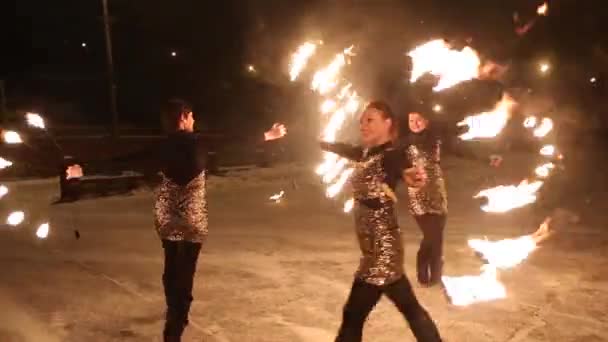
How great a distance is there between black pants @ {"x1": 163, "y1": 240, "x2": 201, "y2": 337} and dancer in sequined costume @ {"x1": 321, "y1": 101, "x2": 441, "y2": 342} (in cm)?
123

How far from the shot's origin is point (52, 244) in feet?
31.0

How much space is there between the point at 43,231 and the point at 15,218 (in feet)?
4.68

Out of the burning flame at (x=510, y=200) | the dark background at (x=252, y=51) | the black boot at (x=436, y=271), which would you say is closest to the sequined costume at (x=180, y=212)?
the black boot at (x=436, y=271)

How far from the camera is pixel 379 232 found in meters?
4.36

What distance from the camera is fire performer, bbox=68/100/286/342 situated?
489cm

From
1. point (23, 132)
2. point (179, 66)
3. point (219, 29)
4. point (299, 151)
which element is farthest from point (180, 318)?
point (179, 66)

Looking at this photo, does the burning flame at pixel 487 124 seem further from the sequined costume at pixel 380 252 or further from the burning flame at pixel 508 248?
the sequined costume at pixel 380 252

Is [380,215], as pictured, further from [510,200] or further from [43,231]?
[510,200]

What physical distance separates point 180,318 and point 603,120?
46.5ft

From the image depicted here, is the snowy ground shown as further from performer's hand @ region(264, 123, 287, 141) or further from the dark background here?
the dark background

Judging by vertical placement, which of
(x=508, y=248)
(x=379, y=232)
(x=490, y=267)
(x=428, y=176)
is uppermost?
(x=428, y=176)

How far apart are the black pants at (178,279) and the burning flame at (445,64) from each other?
4.29 meters

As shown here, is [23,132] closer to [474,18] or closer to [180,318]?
[474,18]

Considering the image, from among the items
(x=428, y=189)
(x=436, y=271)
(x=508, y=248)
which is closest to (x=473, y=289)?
(x=436, y=271)
